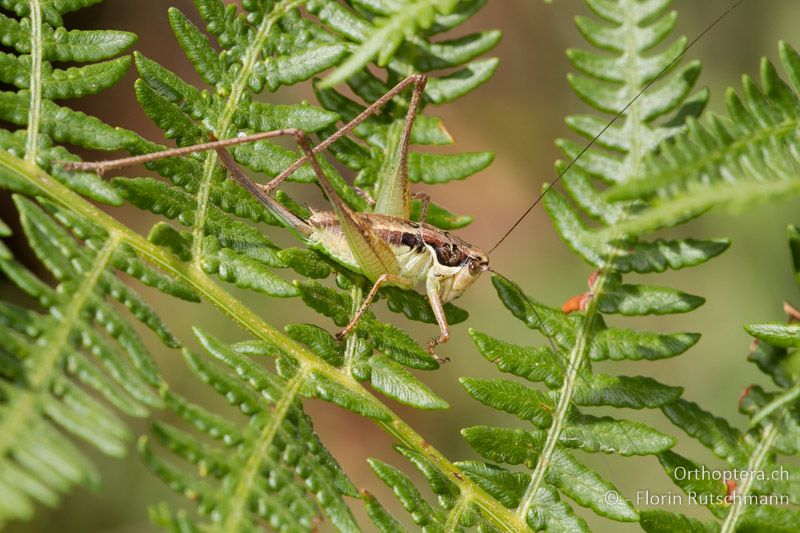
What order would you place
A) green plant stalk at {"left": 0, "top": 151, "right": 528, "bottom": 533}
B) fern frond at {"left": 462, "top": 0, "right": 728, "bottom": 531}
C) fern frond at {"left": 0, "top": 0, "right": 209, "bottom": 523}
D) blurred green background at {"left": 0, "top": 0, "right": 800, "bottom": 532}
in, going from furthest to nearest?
blurred green background at {"left": 0, "top": 0, "right": 800, "bottom": 532} → fern frond at {"left": 462, "top": 0, "right": 728, "bottom": 531} → green plant stalk at {"left": 0, "top": 151, "right": 528, "bottom": 533} → fern frond at {"left": 0, "top": 0, "right": 209, "bottom": 523}

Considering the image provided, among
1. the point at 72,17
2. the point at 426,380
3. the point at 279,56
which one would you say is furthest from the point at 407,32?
the point at 72,17

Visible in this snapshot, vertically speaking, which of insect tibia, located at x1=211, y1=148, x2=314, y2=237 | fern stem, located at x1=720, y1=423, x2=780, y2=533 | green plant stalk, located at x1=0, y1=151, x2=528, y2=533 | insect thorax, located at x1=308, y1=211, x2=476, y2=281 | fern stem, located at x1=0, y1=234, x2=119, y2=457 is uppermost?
insect thorax, located at x1=308, y1=211, x2=476, y2=281

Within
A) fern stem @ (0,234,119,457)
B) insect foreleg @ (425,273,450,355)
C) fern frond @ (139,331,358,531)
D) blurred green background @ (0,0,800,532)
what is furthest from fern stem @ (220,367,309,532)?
blurred green background @ (0,0,800,532)

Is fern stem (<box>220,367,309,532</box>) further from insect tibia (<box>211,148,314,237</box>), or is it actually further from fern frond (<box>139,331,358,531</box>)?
insect tibia (<box>211,148,314,237</box>)

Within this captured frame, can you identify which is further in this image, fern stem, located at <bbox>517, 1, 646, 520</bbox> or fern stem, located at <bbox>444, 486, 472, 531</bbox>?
fern stem, located at <bbox>517, 1, 646, 520</bbox>

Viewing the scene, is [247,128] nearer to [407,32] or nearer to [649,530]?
[407,32]

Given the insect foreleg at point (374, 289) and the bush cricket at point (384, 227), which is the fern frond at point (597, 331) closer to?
the bush cricket at point (384, 227)
